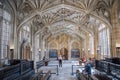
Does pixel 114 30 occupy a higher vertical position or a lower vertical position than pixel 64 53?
higher

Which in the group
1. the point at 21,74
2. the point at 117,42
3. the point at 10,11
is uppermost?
the point at 10,11

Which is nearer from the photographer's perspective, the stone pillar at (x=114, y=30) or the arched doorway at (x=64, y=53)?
the stone pillar at (x=114, y=30)

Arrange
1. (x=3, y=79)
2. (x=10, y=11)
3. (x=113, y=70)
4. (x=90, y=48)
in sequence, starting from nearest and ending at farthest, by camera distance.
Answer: (x=3, y=79), (x=113, y=70), (x=10, y=11), (x=90, y=48)

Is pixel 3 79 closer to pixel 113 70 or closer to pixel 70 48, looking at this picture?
pixel 113 70

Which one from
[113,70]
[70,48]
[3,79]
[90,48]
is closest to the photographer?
[3,79]

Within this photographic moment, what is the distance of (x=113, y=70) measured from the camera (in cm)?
1135

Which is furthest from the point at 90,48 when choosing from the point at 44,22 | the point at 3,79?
the point at 3,79

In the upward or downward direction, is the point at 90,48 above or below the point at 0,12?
below

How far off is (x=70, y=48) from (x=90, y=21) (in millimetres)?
15556

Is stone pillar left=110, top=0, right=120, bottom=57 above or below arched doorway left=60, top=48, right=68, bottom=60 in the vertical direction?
above

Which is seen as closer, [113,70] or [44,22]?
[113,70]

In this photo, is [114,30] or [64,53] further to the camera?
[64,53]

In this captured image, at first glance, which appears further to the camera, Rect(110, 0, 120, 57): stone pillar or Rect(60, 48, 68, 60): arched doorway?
Rect(60, 48, 68, 60): arched doorway

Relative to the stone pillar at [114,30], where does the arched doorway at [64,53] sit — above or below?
below
